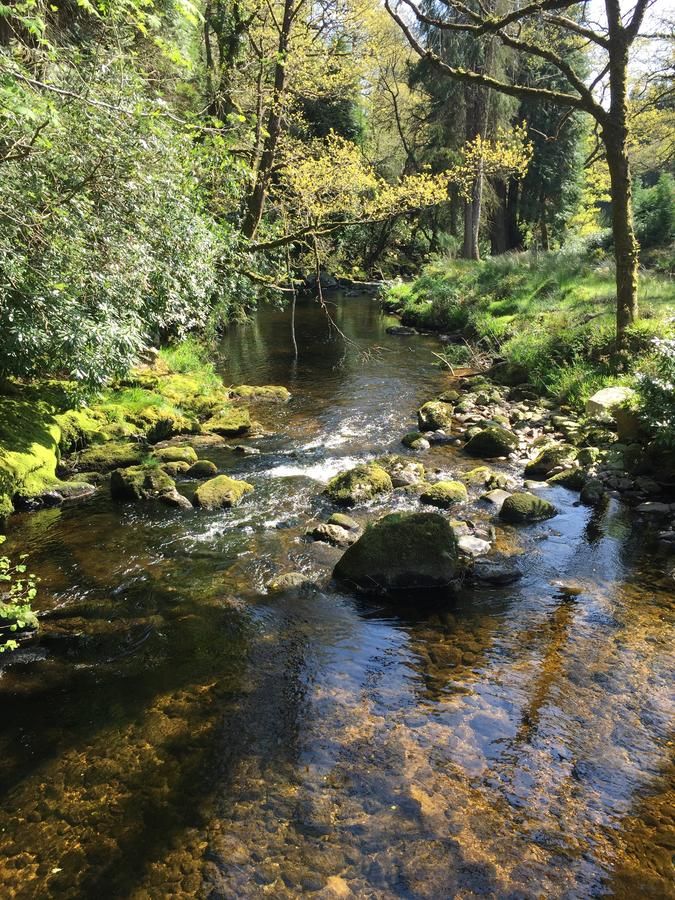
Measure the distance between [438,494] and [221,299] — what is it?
6.70m

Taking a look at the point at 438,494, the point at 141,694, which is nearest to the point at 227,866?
the point at 141,694

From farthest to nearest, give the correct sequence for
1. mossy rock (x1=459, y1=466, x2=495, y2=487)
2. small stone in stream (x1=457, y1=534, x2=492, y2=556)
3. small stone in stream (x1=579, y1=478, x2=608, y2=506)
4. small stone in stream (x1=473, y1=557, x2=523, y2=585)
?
mossy rock (x1=459, y1=466, x2=495, y2=487) < small stone in stream (x1=579, y1=478, x2=608, y2=506) < small stone in stream (x1=457, y1=534, x2=492, y2=556) < small stone in stream (x1=473, y1=557, x2=523, y2=585)

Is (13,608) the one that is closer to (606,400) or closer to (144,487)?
(144,487)

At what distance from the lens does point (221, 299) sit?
1255 centimetres

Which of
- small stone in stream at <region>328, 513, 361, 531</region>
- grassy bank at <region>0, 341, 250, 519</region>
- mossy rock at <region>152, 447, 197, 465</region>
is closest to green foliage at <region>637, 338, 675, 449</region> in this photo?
small stone in stream at <region>328, 513, 361, 531</region>

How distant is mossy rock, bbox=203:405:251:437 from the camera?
1260 centimetres

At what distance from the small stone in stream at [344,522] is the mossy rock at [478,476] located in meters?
2.47

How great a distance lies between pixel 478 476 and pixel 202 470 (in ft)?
15.7

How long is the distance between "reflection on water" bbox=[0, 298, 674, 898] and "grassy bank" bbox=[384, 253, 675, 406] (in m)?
6.02

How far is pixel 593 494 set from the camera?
8.84 m

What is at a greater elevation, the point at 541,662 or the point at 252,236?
the point at 252,236

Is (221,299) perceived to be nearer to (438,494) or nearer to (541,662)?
(438,494)

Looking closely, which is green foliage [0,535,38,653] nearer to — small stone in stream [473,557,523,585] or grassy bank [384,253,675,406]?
small stone in stream [473,557,523,585]

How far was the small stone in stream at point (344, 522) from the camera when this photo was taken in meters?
8.10
